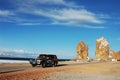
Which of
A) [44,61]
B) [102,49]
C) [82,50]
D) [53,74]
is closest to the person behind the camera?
[53,74]

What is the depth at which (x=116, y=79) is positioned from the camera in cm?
3238

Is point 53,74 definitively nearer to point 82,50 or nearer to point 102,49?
point 82,50

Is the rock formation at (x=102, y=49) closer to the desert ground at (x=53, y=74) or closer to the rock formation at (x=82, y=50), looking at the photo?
the rock formation at (x=82, y=50)

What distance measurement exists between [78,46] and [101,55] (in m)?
13.6

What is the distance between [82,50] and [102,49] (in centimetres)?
1199

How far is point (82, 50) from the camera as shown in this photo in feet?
414

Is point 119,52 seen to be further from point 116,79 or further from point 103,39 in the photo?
point 116,79

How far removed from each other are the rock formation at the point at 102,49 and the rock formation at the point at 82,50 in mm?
8256

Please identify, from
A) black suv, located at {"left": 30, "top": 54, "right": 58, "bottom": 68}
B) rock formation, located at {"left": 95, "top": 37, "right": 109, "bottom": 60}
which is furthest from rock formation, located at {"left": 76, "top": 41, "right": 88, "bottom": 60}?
black suv, located at {"left": 30, "top": 54, "right": 58, "bottom": 68}

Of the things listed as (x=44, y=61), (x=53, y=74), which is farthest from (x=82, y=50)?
(x=53, y=74)

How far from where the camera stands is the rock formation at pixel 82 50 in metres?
126

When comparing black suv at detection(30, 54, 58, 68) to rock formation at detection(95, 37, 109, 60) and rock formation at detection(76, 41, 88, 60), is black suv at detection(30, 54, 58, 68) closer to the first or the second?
rock formation at detection(76, 41, 88, 60)

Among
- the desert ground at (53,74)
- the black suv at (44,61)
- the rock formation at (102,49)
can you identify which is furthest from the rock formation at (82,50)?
the desert ground at (53,74)

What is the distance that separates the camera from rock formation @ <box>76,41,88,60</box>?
126006mm
